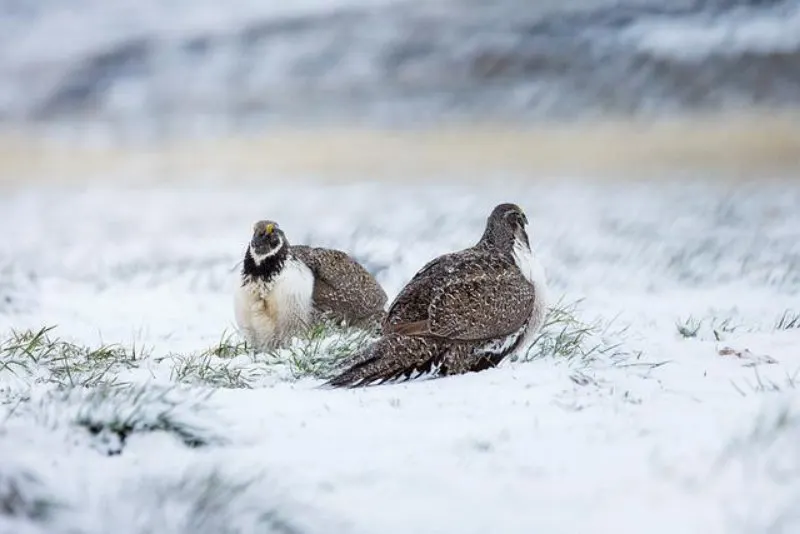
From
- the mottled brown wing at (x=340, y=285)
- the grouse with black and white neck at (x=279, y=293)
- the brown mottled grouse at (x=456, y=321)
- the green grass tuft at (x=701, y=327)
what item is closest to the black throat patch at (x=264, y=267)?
the grouse with black and white neck at (x=279, y=293)

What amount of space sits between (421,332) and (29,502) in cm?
240

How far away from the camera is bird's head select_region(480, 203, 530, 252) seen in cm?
630

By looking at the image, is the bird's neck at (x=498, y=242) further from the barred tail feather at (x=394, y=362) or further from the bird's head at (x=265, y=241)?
the bird's head at (x=265, y=241)

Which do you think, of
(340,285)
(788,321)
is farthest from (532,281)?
(788,321)

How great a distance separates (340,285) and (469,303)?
1.76 meters

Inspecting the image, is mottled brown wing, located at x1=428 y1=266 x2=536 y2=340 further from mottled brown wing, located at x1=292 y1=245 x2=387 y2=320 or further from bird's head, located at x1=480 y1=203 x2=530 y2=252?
mottled brown wing, located at x1=292 y1=245 x2=387 y2=320

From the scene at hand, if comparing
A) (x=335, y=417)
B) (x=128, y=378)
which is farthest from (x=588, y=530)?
(x=128, y=378)

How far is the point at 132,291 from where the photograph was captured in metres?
9.51

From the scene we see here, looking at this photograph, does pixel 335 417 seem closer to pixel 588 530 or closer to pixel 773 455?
pixel 588 530

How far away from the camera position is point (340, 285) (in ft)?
23.5

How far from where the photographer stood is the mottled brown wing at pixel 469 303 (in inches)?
216

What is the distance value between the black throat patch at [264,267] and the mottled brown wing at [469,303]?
136 cm

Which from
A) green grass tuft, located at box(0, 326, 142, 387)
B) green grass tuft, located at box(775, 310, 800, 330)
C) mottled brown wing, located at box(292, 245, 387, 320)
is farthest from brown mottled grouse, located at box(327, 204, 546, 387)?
Answer: green grass tuft, located at box(775, 310, 800, 330)

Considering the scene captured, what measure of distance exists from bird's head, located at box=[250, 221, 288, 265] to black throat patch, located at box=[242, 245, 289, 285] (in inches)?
0.8
